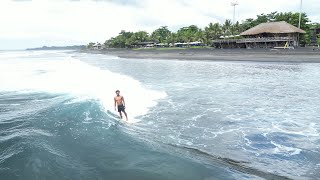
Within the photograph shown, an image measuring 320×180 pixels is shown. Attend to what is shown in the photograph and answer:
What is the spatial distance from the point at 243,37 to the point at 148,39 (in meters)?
52.6

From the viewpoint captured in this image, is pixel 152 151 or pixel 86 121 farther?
pixel 86 121

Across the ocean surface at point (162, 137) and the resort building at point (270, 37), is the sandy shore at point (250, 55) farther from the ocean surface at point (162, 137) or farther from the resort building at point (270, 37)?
the ocean surface at point (162, 137)

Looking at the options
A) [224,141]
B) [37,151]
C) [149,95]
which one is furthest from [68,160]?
[149,95]

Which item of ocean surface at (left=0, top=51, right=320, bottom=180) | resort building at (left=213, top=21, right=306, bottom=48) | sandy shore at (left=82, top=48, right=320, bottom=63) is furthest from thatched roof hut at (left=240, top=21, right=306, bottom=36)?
ocean surface at (left=0, top=51, right=320, bottom=180)

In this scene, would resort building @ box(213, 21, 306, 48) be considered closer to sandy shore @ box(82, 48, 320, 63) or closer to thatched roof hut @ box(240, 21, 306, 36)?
thatched roof hut @ box(240, 21, 306, 36)

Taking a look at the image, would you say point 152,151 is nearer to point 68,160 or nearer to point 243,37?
point 68,160

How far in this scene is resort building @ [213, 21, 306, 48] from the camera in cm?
5850

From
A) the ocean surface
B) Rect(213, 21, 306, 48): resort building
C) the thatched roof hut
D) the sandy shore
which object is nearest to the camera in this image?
the ocean surface

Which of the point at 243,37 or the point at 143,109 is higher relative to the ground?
the point at 243,37

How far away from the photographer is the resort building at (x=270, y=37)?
58.5 meters

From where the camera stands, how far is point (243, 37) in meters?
68.2

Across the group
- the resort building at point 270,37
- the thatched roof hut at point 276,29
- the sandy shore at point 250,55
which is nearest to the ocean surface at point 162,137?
the sandy shore at point 250,55

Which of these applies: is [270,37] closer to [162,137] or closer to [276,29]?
[276,29]

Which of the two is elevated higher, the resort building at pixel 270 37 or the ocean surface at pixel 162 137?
the resort building at pixel 270 37
